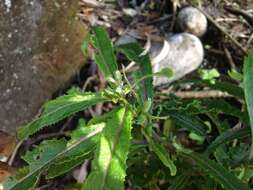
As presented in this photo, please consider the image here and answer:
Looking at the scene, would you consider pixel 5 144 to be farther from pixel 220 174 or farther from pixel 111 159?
pixel 220 174

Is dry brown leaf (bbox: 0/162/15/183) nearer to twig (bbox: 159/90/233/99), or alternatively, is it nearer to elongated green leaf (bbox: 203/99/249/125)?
elongated green leaf (bbox: 203/99/249/125)

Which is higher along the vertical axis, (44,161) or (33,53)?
(44,161)

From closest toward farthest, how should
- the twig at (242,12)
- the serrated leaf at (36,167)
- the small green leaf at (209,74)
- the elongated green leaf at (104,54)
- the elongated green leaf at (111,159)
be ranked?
the elongated green leaf at (111,159)
the serrated leaf at (36,167)
the elongated green leaf at (104,54)
the small green leaf at (209,74)
the twig at (242,12)

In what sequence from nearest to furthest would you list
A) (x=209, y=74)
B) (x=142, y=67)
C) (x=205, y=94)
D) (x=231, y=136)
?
(x=231, y=136) → (x=142, y=67) → (x=205, y=94) → (x=209, y=74)

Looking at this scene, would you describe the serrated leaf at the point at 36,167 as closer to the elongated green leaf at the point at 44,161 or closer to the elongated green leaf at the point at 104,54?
the elongated green leaf at the point at 44,161

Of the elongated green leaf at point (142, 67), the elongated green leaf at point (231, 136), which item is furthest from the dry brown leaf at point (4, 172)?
the elongated green leaf at point (231, 136)

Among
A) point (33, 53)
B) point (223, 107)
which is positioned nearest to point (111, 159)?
point (223, 107)
